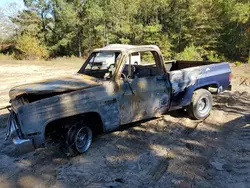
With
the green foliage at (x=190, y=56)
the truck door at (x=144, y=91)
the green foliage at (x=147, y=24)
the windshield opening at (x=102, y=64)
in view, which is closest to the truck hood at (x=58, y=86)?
the windshield opening at (x=102, y=64)

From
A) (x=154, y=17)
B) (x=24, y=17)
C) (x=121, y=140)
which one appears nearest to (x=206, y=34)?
(x=154, y=17)

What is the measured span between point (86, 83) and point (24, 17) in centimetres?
3541

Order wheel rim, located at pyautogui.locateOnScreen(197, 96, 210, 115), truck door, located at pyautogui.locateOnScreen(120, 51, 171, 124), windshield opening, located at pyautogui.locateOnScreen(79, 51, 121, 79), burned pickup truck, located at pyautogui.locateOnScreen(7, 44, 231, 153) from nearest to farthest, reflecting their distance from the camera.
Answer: burned pickup truck, located at pyautogui.locateOnScreen(7, 44, 231, 153)
truck door, located at pyautogui.locateOnScreen(120, 51, 171, 124)
windshield opening, located at pyautogui.locateOnScreen(79, 51, 121, 79)
wheel rim, located at pyautogui.locateOnScreen(197, 96, 210, 115)

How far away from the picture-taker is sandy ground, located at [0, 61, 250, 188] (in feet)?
12.6

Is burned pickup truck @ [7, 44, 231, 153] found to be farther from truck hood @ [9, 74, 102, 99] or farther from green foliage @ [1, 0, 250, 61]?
green foliage @ [1, 0, 250, 61]

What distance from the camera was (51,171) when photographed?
4.11m

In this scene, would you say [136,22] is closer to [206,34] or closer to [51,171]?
[206,34]

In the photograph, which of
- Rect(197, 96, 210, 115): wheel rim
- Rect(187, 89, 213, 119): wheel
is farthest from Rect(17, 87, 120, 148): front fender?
Rect(197, 96, 210, 115): wheel rim

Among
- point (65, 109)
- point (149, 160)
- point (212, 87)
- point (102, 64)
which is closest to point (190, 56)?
point (212, 87)

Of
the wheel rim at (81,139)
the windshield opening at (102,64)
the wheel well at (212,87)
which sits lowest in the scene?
the wheel rim at (81,139)

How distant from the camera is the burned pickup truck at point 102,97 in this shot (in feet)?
13.2

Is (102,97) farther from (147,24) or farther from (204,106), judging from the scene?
(147,24)

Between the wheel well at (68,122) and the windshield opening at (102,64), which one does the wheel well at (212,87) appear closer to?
the windshield opening at (102,64)

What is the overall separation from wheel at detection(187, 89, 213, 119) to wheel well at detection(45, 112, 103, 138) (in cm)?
252
